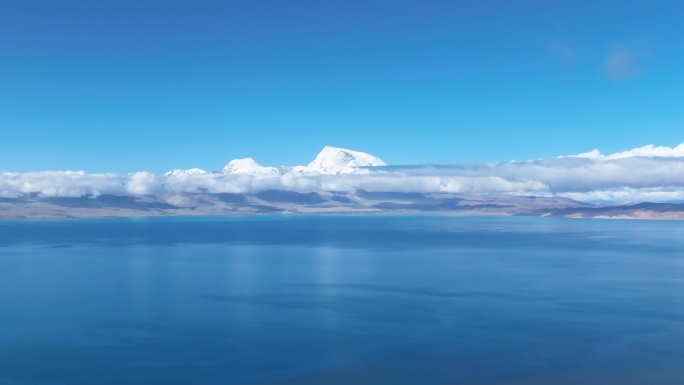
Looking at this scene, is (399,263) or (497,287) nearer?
(497,287)

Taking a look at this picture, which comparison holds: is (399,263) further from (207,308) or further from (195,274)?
(207,308)

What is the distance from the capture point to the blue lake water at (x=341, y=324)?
71.7 ft

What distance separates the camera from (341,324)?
29.4 metres

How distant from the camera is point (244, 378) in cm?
2122

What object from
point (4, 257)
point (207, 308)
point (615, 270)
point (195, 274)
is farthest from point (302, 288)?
point (4, 257)

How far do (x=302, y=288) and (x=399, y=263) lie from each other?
18.8 m

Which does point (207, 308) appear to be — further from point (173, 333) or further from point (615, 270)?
point (615, 270)

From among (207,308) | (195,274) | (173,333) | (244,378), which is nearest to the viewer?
(244,378)

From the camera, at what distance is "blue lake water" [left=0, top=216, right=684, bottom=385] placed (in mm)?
21859

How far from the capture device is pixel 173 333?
2752 centimetres

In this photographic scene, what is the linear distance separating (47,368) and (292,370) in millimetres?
9661

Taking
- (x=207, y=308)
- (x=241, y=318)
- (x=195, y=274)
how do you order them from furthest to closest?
(x=195, y=274)
(x=207, y=308)
(x=241, y=318)

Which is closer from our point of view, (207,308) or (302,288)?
(207,308)

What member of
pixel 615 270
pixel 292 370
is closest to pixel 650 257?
pixel 615 270
